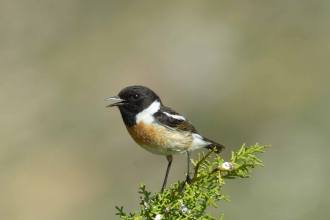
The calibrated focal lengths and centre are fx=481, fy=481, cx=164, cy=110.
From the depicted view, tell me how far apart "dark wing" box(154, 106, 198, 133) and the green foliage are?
1.36 m

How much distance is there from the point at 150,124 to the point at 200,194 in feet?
4.85

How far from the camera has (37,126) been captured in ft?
45.8

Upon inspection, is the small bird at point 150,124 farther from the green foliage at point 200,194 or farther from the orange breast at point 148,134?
the green foliage at point 200,194

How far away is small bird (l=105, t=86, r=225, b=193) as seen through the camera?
4883 millimetres

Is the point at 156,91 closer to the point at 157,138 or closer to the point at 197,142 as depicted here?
the point at 197,142

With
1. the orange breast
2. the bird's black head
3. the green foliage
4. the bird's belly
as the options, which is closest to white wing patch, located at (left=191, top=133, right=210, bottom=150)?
the bird's belly

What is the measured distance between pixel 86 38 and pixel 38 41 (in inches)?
64.8

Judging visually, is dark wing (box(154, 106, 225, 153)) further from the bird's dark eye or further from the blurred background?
the blurred background

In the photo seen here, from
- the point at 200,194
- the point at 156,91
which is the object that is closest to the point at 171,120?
the point at 200,194

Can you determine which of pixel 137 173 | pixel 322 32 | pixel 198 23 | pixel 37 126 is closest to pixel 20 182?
pixel 37 126

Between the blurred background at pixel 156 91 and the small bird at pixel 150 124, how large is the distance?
200 inches

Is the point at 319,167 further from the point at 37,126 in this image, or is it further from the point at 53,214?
the point at 37,126

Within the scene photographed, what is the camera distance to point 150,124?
4.91 meters

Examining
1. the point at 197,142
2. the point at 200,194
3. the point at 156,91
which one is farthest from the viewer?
the point at 156,91
